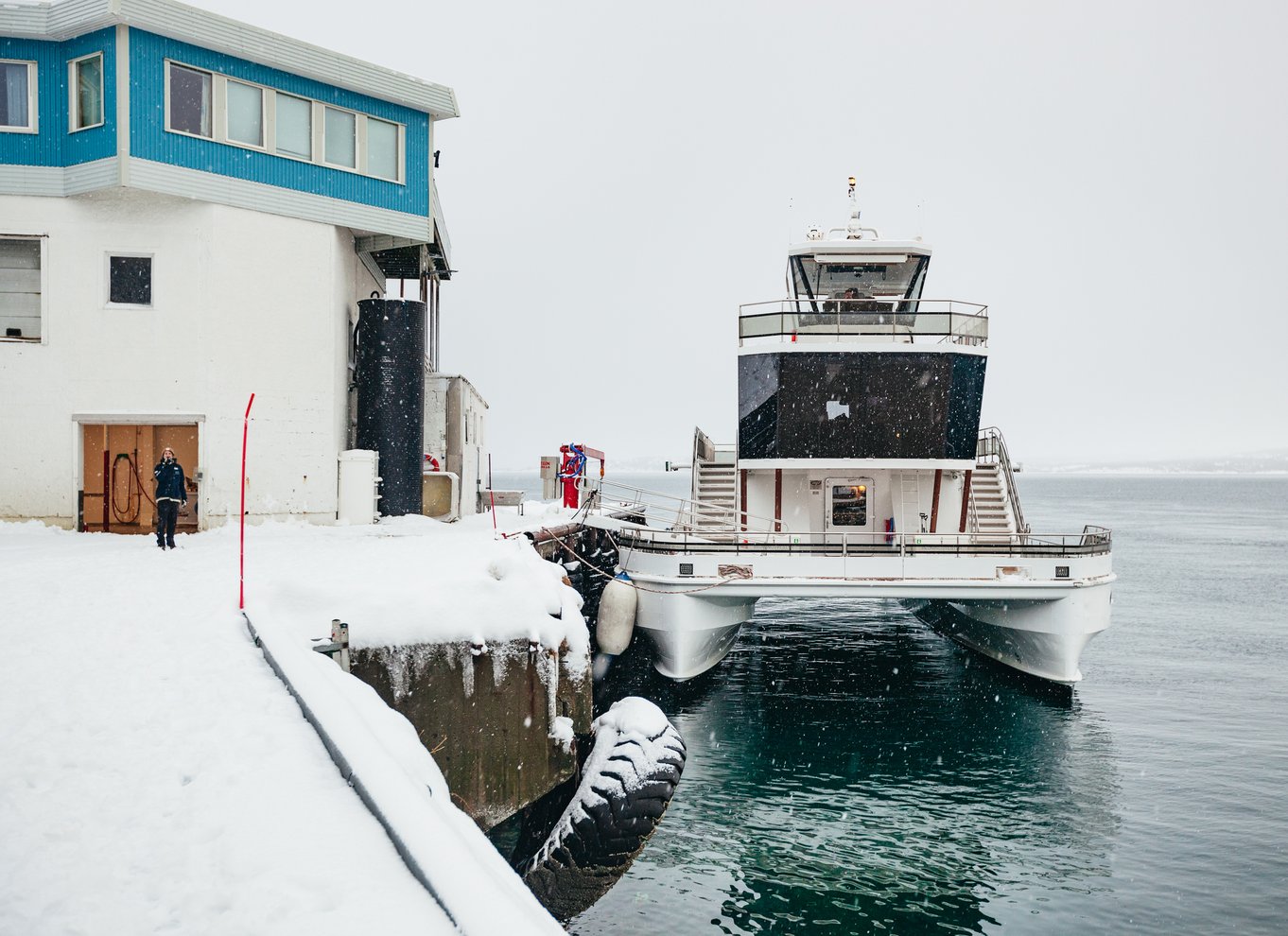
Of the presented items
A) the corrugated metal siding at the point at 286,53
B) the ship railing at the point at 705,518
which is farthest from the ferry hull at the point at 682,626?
the corrugated metal siding at the point at 286,53

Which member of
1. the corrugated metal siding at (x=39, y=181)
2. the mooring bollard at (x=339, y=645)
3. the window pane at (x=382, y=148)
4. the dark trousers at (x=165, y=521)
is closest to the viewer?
the mooring bollard at (x=339, y=645)

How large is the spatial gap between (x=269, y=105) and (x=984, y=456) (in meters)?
16.4

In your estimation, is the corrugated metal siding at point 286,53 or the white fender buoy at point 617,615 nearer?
the corrugated metal siding at point 286,53

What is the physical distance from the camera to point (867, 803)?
13.2m

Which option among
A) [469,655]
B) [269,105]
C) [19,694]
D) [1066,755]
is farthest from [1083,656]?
[19,694]

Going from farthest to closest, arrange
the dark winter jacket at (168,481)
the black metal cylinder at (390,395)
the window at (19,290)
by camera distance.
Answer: the black metal cylinder at (390,395) → the window at (19,290) → the dark winter jacket at (168,481)

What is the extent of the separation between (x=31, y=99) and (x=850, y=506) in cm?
1704

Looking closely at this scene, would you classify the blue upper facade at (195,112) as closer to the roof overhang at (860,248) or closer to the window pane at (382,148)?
the window pane at (382,148)

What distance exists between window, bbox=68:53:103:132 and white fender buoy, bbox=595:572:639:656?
39.4 feet

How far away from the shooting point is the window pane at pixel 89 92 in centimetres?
1656

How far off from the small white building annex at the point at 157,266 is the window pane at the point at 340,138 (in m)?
0.36

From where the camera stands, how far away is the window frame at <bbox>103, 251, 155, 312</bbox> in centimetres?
1694

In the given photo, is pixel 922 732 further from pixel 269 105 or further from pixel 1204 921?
pixel 269 105

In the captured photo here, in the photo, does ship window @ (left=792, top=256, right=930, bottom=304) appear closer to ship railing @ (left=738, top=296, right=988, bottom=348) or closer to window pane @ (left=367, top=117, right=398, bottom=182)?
ship railing @ (left=738, top=296, right=988, bottom=348)
